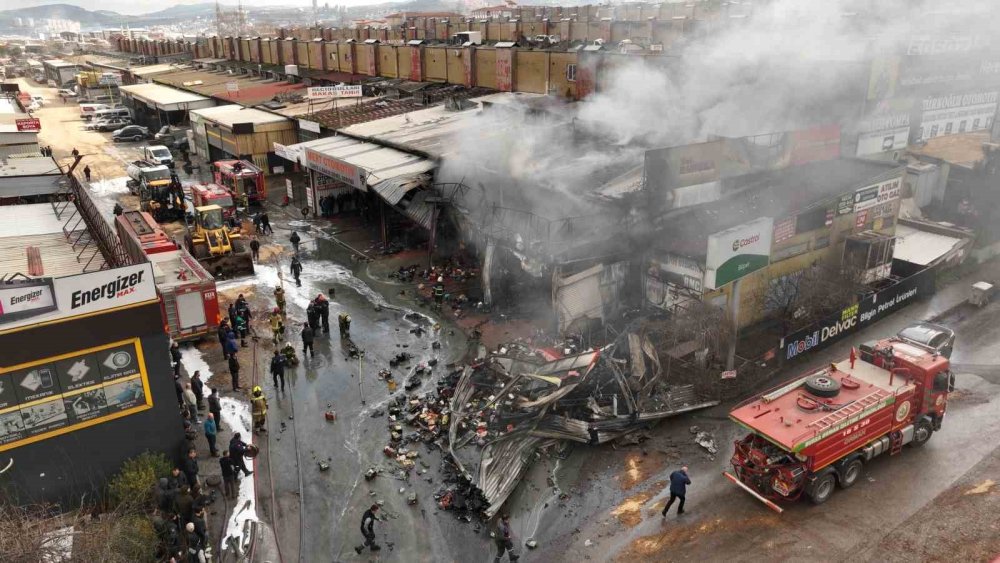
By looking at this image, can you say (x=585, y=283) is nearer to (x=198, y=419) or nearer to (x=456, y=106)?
(x=198, y=419)

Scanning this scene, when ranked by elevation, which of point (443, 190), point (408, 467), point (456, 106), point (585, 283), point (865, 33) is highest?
point (865, 33)

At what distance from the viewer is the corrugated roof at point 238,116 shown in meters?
33.6

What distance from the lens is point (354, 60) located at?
44.7 m

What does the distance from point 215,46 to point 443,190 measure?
202 ft

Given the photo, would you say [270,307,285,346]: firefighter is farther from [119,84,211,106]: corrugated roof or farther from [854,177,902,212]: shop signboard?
[119,84,211,106]: corrugated roof

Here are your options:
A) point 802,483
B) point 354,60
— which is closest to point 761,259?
point 802,483

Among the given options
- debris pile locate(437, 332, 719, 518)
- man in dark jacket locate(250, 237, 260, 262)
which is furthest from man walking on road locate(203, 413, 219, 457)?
man in dark jacket locate(250, 237, 260, 262)

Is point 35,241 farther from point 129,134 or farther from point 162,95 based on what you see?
point 162,95

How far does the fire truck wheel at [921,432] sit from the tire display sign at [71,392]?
13543 mm

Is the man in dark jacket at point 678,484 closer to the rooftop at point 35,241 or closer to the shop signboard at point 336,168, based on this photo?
the rooftop at point 35,241

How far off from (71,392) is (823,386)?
12.3m

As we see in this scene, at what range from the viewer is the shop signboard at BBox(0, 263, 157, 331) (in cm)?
953

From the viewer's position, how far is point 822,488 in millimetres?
10617

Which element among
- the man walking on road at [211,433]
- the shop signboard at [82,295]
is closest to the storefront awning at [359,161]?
the man walking on road at [211,433]
